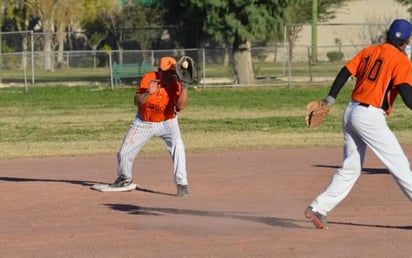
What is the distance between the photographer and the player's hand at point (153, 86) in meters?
11.2

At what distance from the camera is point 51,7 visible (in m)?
61.0

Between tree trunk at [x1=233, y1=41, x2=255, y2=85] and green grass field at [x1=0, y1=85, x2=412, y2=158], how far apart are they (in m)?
1.95

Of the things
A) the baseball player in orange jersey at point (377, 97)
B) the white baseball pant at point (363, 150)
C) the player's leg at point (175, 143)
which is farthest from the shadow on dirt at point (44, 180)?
the baseball player in orange jersey at point (377, 97)

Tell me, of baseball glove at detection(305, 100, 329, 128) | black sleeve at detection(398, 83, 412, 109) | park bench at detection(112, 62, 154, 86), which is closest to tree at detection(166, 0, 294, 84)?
park bench at detection(112, 62, 154, 86)

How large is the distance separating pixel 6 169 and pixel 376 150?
7886 millimetres

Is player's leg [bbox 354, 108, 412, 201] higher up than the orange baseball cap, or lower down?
lower down

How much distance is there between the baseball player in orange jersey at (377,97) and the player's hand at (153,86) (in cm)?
293

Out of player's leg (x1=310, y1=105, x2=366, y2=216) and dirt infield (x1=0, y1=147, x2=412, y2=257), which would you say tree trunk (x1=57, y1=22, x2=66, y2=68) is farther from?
player's leg (x1=310, y1=105, x2=366, y2=216)

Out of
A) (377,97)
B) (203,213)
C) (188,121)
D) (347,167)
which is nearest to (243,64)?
(188,121)

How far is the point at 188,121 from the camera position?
912 inches

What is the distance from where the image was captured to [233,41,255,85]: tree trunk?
3731cm

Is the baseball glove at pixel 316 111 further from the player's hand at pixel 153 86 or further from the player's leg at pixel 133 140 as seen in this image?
the player's leg at pixel 133 140

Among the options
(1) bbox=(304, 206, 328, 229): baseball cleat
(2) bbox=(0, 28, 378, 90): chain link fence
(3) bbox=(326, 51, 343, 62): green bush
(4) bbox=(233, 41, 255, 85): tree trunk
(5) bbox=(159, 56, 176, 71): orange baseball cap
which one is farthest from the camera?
(3) bbox=(326, 51, 343, 62): green bush

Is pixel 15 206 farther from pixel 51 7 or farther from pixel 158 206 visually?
pixel 51 7
